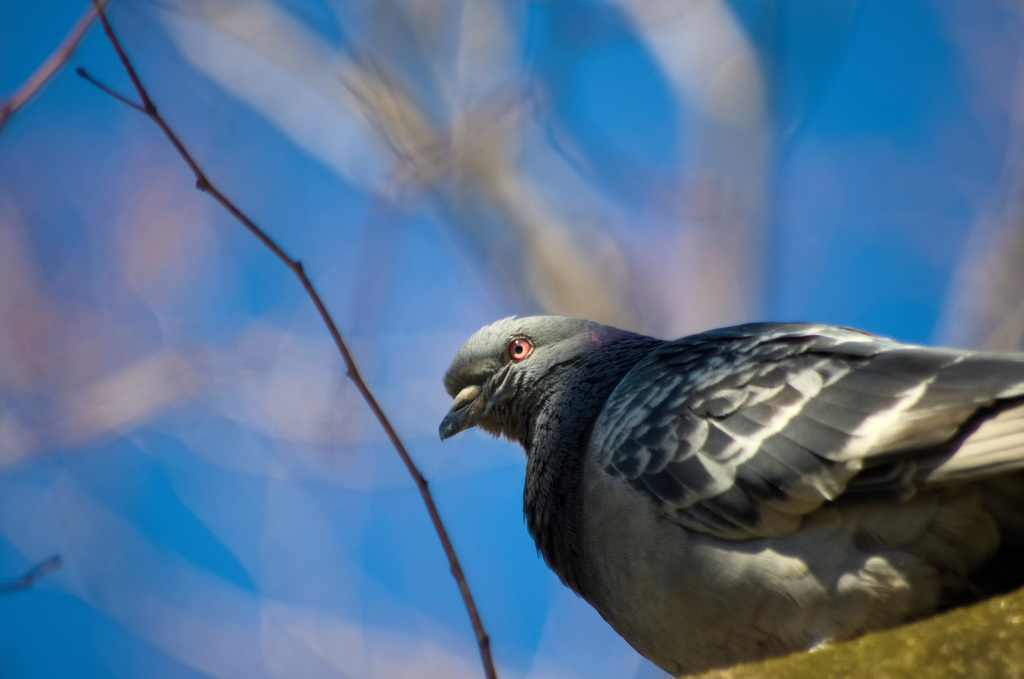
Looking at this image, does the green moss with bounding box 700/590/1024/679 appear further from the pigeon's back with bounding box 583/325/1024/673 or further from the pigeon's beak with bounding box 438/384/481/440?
the pigeon's beak with bounding box 438/384/481/440

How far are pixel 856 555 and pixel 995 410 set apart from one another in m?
0.54

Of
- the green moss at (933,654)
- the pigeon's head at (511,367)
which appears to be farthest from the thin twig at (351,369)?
the pigeon's head at (511,367)

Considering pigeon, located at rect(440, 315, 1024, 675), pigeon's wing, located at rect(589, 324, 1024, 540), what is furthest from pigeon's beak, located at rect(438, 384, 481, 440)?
pigeon's wing, located at rect(589, 324, 1024, 540)

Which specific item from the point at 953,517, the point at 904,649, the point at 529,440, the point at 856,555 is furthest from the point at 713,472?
the point at 529,440

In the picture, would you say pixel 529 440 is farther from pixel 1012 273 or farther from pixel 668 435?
pixel 1012 273

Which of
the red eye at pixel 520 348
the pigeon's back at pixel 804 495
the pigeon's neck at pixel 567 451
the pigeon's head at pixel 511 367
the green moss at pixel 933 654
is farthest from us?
the red eye at pixel 520 348

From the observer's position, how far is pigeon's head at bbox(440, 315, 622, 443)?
4.48m

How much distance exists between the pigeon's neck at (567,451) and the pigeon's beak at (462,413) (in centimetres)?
34

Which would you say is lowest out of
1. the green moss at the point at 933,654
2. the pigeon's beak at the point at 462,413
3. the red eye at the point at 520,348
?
the green moss at the point at 933,654

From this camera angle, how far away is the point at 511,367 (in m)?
4.61

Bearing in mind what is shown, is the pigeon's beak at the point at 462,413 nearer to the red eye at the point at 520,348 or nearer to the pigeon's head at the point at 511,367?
the pigeon's head at the point at 511,367

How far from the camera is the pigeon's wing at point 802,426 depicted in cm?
261

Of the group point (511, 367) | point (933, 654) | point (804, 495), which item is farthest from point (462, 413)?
point (933, 654)

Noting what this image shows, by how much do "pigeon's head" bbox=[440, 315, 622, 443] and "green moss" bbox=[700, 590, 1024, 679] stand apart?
7.85 feet
